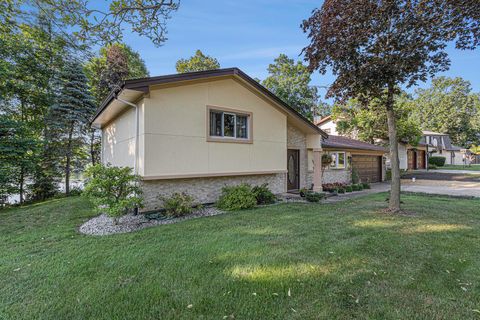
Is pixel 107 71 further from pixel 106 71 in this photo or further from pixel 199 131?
pixel 199 131

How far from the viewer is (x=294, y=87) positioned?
27.2m

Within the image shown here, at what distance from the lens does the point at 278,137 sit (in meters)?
10.7

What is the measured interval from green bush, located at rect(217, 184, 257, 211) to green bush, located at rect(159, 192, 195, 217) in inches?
53.3

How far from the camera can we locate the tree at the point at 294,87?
27.0 meters

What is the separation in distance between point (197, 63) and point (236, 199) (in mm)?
22936

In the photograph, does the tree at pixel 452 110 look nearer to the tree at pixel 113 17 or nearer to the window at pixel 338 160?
the window at pixel 338 160

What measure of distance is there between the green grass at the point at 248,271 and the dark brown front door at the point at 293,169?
6.05 m

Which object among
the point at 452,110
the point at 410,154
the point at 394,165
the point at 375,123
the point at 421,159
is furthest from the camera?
the point at 452,110

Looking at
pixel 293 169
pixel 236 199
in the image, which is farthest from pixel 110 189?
pixel 293 169

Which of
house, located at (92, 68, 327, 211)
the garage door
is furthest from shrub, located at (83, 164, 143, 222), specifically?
the garage door

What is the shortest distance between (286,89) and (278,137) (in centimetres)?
1846

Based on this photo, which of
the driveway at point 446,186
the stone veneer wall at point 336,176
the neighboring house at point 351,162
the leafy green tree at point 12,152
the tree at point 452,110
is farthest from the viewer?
the tree at point 452,110

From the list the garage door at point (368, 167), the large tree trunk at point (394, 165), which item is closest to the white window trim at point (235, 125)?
the large tree trunk at point (394, 165)

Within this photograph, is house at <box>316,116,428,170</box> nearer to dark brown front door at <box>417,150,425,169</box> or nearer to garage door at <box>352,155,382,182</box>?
dark brown front door at <box>417,150,425,169</box>
